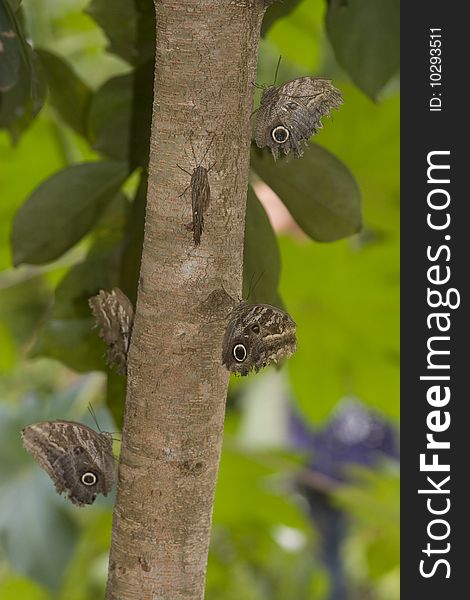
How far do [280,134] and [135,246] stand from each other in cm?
24

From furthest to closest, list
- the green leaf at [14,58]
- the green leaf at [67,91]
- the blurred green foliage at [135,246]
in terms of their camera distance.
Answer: the green leaf at [67,91] < the blurred green foliage at [135,246] < the green leaf at [14,58]

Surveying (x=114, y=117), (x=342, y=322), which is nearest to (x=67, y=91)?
(x=114, y=117)

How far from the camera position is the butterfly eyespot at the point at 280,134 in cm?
39

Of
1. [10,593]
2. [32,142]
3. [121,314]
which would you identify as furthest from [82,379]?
[121,314]

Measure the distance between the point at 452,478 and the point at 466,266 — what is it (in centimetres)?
15

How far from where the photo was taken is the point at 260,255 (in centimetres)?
54

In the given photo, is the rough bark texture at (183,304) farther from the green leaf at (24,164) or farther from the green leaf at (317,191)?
the green leaf at (24,164)

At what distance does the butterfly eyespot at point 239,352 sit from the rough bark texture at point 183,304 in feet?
0.04

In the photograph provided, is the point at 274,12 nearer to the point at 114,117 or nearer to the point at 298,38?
the point at 114,117

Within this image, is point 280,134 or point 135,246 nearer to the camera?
point 280,134

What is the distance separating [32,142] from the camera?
3.35ft

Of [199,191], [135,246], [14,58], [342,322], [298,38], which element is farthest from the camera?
[342,322]

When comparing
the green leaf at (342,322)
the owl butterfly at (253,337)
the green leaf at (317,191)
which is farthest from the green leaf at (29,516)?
the owl butterfly at (253,337)

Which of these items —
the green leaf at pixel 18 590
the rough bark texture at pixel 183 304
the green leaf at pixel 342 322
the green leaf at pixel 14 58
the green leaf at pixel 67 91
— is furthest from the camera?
the green leaf at pixel 18 590
